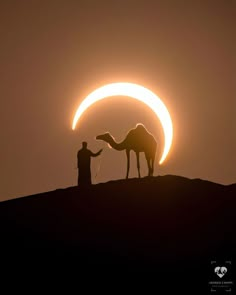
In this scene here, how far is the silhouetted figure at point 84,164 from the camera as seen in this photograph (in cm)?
2208

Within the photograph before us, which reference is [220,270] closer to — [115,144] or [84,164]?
[84,164]

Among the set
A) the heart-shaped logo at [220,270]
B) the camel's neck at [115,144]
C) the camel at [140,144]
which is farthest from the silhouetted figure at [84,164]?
the heart-shaped logo at [220,270]

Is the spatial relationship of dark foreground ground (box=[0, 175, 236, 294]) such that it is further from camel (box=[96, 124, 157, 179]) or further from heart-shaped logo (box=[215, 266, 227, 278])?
camel (box=[96, 124, 157, 179])

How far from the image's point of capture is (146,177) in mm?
21672

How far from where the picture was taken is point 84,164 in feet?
72.5

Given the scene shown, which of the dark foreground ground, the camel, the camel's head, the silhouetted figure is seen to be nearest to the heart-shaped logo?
the dark foreground ground

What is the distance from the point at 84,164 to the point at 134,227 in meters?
3.23

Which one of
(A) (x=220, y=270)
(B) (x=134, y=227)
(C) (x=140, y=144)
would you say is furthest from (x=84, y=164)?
(A) (x=220, y=270)

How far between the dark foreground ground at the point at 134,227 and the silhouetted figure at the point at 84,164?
31.6 inches

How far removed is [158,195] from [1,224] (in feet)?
15.6

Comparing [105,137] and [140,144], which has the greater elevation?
[105,137]

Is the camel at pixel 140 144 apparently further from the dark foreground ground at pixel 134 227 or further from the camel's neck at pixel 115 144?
the dark foreground ground at pixel 134 227

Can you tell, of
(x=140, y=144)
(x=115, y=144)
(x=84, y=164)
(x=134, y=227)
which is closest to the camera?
(x=134, y=227)

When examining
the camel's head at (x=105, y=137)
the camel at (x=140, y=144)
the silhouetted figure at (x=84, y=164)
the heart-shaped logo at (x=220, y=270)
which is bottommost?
the heart-shaped logo at (x=220, y=270)
